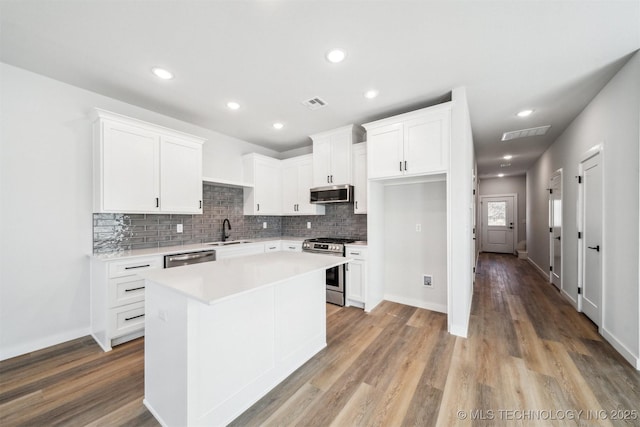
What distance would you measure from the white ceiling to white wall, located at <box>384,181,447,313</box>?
4.04ft

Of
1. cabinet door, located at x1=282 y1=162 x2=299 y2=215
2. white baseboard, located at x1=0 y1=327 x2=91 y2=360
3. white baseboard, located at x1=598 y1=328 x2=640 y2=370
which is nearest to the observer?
white baseboard, located at x1=598 y1=328 x2=640 y2=370

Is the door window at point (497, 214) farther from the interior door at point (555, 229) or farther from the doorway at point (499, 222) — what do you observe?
the interior door at point (555, 229)

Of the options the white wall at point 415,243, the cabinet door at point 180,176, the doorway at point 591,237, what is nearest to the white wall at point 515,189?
the doorway at point 591,237

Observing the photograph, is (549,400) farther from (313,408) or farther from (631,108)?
(631,108)

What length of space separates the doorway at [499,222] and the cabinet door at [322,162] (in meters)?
7.60

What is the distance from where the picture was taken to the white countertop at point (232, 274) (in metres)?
1.36

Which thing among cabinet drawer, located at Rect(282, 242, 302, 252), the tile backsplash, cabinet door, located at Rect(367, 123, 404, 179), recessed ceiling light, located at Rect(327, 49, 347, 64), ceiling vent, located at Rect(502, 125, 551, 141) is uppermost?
recessed ceiling light, located at Rect(327, 49, 347, 64)

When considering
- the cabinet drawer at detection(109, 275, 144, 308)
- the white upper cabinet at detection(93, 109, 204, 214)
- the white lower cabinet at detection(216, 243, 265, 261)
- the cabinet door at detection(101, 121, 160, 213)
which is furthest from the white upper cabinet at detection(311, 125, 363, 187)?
the cabinet drawer at detection(109, 275, 144, 308)

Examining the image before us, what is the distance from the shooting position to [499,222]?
882 centimetres

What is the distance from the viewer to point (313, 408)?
1703mm

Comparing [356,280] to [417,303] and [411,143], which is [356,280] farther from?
[411,143]

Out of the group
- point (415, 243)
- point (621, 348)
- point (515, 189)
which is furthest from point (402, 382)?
point (515, 189)

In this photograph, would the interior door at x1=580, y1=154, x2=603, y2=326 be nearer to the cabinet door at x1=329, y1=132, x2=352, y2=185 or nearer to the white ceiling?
the white ceiling

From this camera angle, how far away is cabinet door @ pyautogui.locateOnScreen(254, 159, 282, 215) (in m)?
4.44
